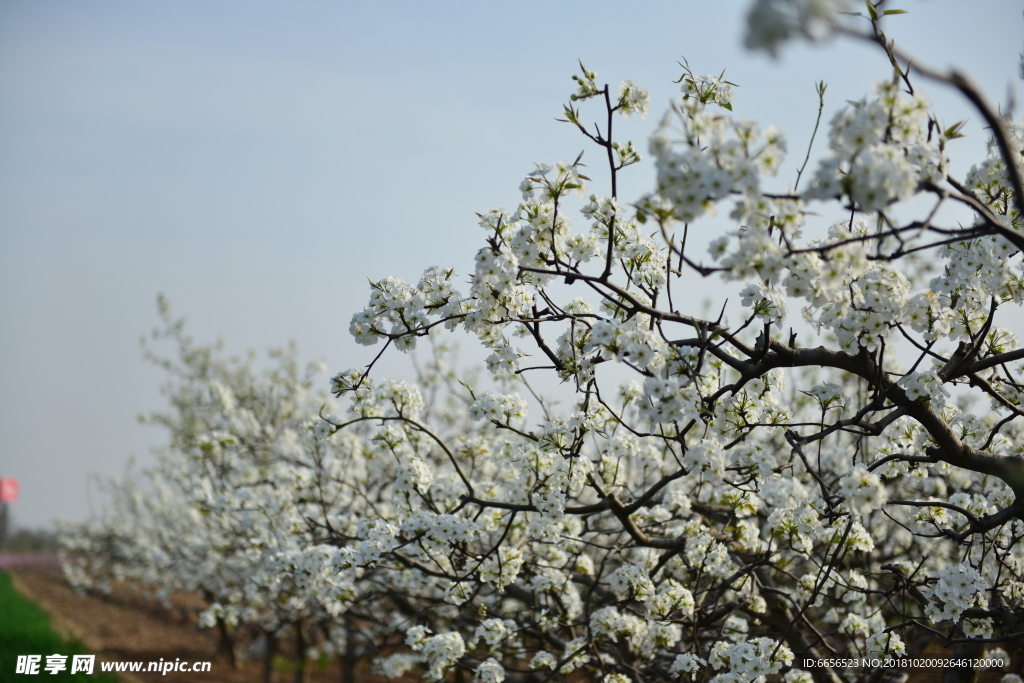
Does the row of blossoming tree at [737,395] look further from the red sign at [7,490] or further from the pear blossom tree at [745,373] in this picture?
the red sign at [7,490]

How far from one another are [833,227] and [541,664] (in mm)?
2871

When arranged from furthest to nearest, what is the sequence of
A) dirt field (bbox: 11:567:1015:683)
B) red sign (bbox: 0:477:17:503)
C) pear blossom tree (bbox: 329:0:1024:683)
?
red sign (bbox: 0:477:17:503) → dirt field (bbox: 11:567:1015:683) → pear blossom tree (bbox: 329:0:1024:683)

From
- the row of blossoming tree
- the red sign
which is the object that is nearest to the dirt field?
the row of blossoming tree

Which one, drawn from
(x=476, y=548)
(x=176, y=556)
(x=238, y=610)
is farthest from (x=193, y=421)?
(x=476, y=548)

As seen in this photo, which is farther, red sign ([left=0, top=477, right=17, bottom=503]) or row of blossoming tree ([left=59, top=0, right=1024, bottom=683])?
red sign ([left=0, top=477, right=17, bottom=503])

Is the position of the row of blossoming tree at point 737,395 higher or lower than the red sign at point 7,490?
lower

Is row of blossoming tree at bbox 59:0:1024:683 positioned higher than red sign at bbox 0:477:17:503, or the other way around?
red sign at bbox 0:477:17:503

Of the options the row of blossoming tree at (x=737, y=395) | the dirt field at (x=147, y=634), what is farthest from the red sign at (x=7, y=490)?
the row of blossoming tree at (x=737, y=395)

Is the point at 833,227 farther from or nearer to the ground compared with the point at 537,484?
farther from the ground

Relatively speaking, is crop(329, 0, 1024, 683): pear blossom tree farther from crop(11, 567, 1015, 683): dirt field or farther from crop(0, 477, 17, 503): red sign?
crop(0, 477, 17, 503): red sign

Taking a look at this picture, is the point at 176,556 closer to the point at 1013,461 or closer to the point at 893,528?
the point at 893,528

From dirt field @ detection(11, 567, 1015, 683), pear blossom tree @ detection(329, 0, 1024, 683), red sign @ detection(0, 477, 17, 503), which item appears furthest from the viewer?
red sign @ detection(0, 477, 17, 503)

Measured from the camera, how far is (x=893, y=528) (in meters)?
6.99

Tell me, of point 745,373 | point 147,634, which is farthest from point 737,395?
point 147,634
